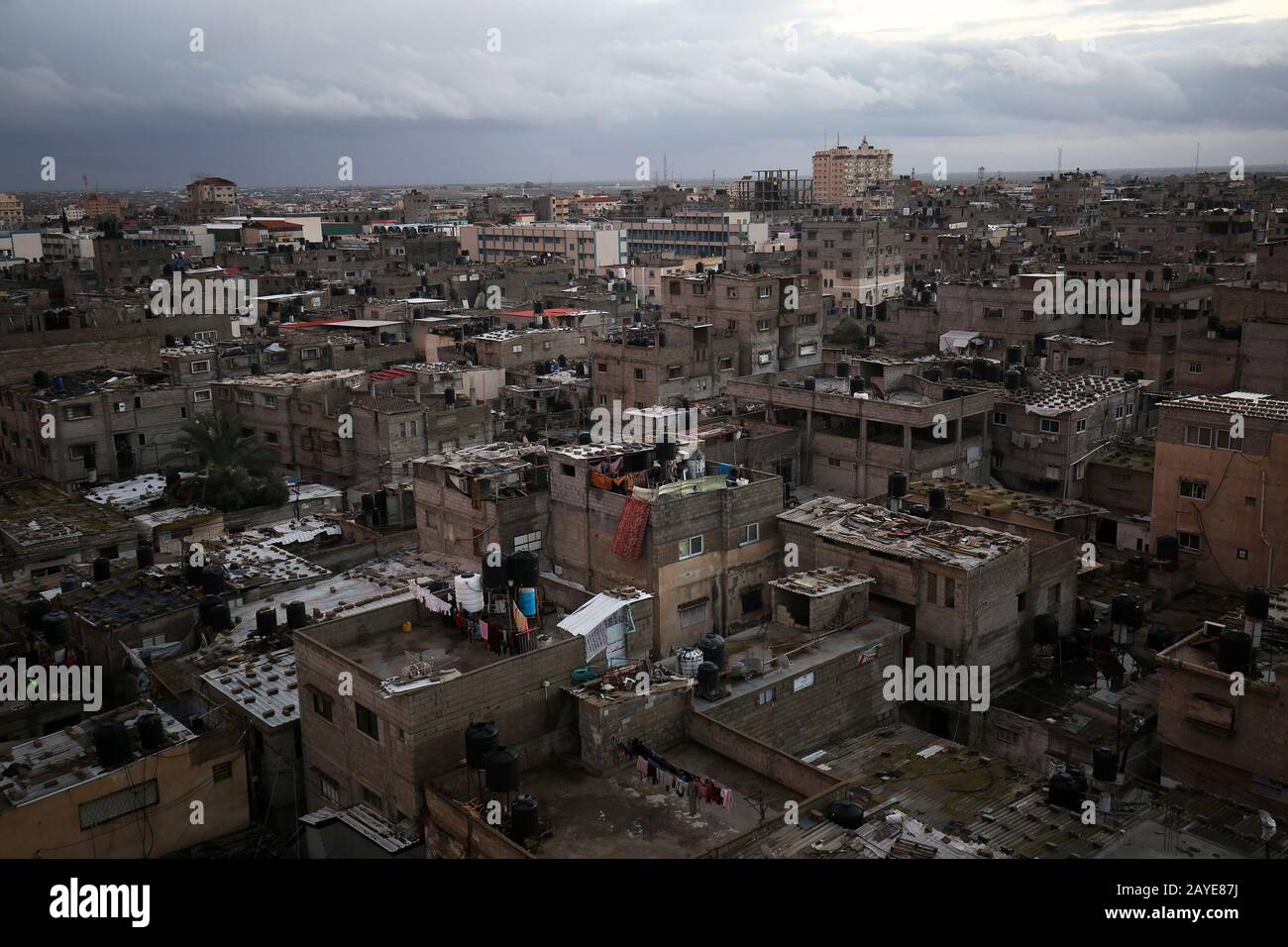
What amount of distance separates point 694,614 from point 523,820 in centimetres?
1130

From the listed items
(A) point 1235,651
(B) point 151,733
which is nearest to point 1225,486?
(A) point 1235,651

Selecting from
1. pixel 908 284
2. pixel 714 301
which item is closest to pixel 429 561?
pixel 714 301

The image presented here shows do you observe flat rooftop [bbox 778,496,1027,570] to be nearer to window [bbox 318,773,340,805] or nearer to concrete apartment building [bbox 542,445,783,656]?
concrete apartment building [bbox 542,445,783,656]

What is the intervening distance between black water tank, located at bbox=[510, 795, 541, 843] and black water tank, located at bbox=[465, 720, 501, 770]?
1.11 metres

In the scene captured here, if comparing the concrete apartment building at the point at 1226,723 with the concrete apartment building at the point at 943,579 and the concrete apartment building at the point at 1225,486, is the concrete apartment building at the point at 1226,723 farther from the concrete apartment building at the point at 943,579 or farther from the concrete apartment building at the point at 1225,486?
the concrete apartment building at the point at 1225,486

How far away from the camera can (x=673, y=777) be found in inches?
746

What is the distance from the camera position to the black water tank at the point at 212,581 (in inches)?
1115

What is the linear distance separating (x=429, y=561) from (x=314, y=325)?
1383 inches

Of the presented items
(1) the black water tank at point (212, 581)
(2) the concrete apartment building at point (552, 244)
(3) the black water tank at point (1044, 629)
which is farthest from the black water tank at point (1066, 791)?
(2) the concrete apartment building at point (552, 244)

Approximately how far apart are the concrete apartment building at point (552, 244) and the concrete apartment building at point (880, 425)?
228ft

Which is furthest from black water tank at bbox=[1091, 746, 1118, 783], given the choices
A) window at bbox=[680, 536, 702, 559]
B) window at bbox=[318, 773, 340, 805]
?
window at bbox=[318, 773, 340, 805]

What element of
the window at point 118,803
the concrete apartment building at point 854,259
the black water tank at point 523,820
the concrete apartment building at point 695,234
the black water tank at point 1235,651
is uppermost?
the concrete apartment building at point 695,234

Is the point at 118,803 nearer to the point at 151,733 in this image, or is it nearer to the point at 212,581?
the point at 151,733
